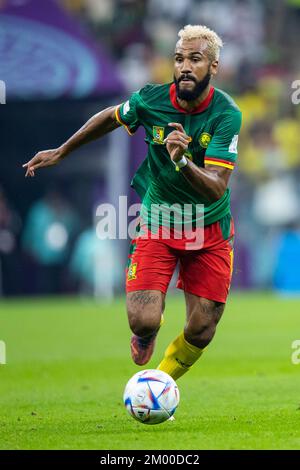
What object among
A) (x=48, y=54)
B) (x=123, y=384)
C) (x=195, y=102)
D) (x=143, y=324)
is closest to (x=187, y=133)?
(x=195, y=102)

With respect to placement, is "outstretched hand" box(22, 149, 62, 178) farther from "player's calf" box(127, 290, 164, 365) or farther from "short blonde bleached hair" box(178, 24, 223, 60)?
"short blonde bleached hair" box(178, 24, 223, 60)

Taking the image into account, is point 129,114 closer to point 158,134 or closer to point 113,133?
point 158,134

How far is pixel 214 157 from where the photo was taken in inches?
306

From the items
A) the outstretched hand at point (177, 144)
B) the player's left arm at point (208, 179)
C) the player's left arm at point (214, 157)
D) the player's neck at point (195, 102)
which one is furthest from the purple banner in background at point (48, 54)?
the outstretched hand at point (177, 144)

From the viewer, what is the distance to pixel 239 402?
9.17 m

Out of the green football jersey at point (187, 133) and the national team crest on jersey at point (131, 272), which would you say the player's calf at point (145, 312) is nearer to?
the national team crest on jersey at point (131, 272)

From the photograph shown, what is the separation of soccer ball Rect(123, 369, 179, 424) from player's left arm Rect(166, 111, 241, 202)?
1.30 metres

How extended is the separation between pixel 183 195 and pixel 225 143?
1.93ft

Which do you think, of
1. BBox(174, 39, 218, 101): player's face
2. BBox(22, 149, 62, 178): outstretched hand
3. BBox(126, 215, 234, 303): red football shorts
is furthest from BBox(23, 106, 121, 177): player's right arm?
BBox(126, 215, 234, 303): red football shorts

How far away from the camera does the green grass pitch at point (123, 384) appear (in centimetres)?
718

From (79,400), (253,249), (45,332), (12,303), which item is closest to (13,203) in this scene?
(12,303)
